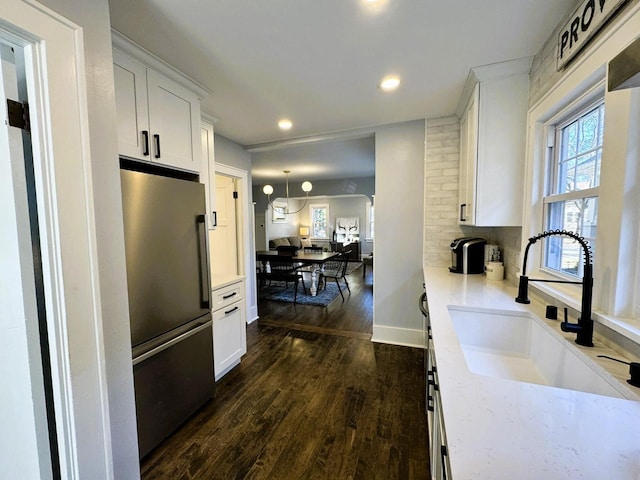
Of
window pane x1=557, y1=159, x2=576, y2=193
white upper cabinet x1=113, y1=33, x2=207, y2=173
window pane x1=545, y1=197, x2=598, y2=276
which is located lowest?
window pane x1=545, y1=197, x2=598, y2=276

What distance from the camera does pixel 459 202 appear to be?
2.63 m

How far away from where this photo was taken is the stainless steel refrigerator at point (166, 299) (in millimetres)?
1458

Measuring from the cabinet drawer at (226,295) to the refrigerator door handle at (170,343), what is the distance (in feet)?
0.72

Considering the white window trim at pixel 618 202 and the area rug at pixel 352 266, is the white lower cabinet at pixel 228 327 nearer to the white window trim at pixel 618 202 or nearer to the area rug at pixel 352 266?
the white window trim at pixel 618 202

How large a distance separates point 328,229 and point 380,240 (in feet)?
24.4

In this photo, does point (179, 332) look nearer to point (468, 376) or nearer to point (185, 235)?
point (185, 235)

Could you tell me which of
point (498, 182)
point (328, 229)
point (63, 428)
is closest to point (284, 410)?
point (63, 428)

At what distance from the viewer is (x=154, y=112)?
169 cm

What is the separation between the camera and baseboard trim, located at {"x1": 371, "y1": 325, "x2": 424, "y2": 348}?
295 cm

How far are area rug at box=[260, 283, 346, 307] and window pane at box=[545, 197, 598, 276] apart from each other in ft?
10.7

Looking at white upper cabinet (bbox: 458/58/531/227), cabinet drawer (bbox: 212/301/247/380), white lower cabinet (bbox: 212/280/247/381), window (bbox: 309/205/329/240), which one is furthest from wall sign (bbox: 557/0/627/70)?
window (bbox: 309/205/329/240)

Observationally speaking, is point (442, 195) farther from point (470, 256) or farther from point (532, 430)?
point (532, 430)

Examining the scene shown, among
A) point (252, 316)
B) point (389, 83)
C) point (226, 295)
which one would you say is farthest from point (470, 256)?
point (252, 316)

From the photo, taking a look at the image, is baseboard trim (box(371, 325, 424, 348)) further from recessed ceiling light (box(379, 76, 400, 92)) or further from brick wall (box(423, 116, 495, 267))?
recessed ceiling light (box(379, 76, 400, 92))
